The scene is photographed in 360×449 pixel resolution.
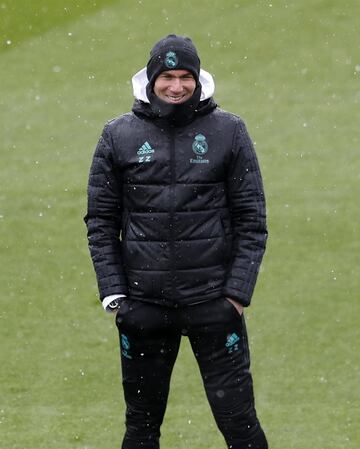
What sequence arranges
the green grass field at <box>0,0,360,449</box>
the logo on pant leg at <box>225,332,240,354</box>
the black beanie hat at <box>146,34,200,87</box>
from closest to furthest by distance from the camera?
the black beanie hat at <box>146,34,200,87</box>
the logo on pant leg at <box>225,332,240,354</box>
the green grass field at <box>0,0,360,449</box>

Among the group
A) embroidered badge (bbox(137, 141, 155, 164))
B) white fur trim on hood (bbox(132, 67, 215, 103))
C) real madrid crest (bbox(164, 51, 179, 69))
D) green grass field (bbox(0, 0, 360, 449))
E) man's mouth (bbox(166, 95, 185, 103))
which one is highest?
real madrid crest (bbox(164, 51, 179, 69))

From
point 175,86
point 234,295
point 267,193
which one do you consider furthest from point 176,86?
point 267,193

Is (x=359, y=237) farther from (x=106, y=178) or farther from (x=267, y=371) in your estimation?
(x=106, y=178)

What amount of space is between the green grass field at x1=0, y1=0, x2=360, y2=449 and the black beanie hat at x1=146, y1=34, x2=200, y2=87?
7.43 ft

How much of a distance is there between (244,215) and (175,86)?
60 cm

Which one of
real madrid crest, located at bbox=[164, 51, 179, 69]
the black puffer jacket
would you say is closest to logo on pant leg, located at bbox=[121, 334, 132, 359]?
the black puffer jacket

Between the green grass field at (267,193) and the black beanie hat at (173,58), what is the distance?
7.43ft

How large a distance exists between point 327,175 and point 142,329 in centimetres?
557

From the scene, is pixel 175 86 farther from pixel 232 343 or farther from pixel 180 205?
pixel 232 343

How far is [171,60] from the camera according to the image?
4891mm

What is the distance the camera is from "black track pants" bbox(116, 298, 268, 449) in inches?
199

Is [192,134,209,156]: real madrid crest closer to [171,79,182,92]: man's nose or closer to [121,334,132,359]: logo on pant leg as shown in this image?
[171,79,182,92]: man's nose

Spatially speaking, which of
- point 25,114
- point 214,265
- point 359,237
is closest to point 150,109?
point 214,265

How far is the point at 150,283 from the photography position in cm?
500
